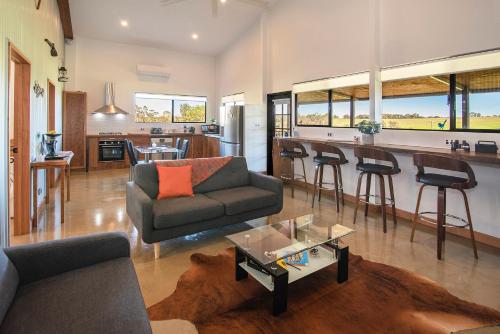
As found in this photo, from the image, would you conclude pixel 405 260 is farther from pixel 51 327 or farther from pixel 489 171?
pixel 51 327

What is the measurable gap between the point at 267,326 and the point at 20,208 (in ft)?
10.3

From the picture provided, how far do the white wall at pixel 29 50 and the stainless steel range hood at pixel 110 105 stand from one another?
237cm

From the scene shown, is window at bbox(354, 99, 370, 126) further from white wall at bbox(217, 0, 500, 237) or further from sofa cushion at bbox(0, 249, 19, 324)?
sofa cushion at bbox(0, 249, 19, 324)

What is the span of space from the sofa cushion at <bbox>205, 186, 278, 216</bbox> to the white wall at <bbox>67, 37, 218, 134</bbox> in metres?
6.09

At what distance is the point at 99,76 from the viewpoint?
8156 mm

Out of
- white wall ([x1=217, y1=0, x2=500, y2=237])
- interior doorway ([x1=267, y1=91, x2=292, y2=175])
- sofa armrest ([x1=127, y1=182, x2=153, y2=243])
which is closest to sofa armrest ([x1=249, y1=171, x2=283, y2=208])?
sofa armrest ([x1=127, y1=182, x2=153, y2=243])

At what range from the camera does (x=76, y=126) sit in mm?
7668

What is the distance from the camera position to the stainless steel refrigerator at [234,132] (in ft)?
22.7

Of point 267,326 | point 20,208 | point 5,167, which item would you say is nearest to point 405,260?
point 267,326

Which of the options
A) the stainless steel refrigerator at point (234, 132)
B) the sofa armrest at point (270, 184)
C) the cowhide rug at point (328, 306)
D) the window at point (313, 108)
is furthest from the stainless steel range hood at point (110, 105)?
the cowhide rug at point (328, 306)

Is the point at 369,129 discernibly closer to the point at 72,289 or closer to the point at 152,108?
the point at 72,289

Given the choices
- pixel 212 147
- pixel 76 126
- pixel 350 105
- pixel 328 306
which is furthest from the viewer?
pixel 212 147

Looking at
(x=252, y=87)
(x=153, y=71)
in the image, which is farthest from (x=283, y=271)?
(x=153, y=71)

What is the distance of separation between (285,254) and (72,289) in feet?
4.38
